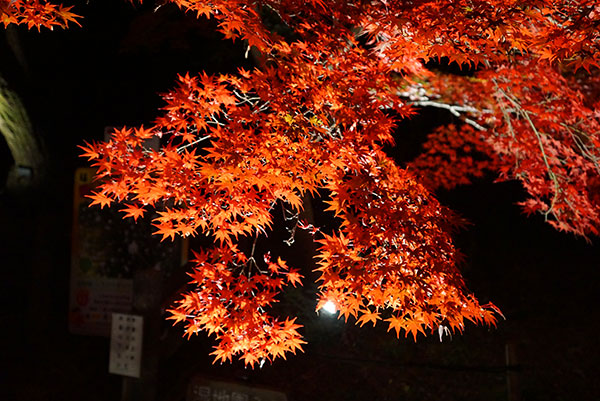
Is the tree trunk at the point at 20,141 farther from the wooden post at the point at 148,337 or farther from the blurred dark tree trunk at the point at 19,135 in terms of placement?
the wooden post at the point at 148,337

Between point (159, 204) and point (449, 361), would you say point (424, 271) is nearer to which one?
point (159, 204)

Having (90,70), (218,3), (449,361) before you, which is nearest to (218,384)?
(218,3)

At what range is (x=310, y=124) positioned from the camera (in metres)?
3.44

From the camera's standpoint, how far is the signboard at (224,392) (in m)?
4.07

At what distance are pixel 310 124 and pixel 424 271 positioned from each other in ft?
4.29

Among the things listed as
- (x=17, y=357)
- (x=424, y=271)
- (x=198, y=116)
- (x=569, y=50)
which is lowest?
(x=17, y=357)

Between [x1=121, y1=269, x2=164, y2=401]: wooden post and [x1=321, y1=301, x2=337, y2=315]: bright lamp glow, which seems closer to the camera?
[x1=321, y1=301, x2=337, y2=315]: bright lamp glow

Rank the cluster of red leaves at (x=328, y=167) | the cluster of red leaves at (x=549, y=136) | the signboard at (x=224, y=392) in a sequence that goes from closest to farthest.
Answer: the cluster of red leaves at (x=328, y=167)
the signboard at (x=224, y=392)
the cluster of red leaves at (x=549, y=136)

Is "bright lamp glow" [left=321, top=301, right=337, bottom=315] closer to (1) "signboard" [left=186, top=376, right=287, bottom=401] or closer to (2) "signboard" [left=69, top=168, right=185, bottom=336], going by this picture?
(1) "signboard" [left=186, top=376, right=287, bottom=401]

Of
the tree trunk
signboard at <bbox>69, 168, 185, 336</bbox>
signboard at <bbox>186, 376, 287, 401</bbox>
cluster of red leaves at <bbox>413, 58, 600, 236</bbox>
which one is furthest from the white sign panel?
cluster of red leaves at <bbox>413, 58, 600, 236</bbox>

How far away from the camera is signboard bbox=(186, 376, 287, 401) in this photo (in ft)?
13.4

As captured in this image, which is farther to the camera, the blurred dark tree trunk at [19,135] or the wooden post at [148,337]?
the blurred dark tree trunk at [19,135]

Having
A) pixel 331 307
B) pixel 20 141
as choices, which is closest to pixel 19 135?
pixel 20 141

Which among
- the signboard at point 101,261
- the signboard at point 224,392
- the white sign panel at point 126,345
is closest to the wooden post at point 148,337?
the white sign panel at point 126,345
